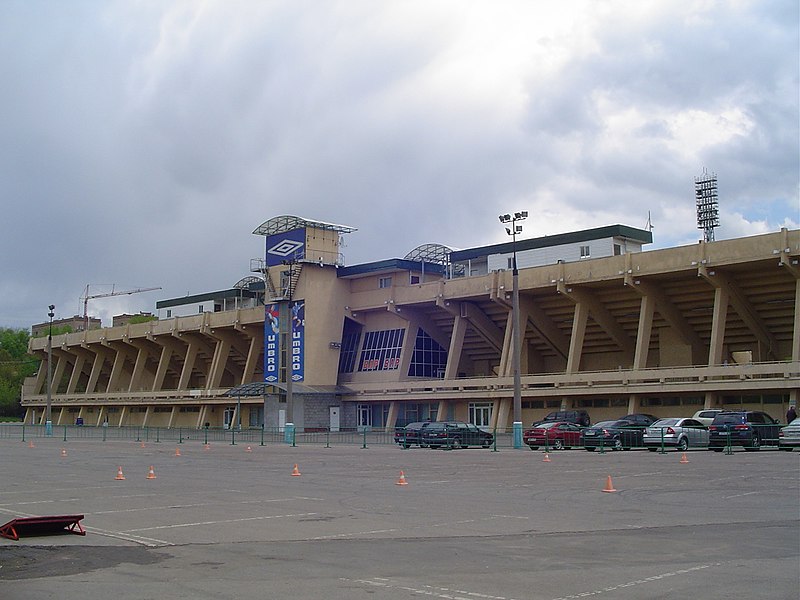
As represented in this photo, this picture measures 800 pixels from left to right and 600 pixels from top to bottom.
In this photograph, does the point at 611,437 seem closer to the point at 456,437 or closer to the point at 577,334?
the point at 456,437

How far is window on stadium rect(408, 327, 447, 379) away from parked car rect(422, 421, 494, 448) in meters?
28.5

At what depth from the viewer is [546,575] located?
1023 cm

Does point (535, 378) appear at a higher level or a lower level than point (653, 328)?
lower

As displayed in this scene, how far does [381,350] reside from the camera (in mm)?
77562

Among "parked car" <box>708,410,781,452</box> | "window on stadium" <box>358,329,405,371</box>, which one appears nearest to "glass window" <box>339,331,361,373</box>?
"window on stadium" <box>358,329,405,371</box>

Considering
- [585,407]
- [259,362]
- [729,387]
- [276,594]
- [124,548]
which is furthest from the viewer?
[259,362]

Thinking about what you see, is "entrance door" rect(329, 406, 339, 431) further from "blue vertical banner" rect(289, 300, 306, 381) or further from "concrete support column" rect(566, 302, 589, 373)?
"concrete support column" rect(566, 302, 589, 373)

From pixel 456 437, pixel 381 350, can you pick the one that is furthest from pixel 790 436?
pixel 381 350

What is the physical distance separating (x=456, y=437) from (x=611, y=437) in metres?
9.31

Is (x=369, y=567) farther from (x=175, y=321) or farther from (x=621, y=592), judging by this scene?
(x=175, y=321)

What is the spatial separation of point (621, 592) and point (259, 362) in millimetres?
86484

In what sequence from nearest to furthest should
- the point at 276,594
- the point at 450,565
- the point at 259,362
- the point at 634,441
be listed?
the point at 276,594
the point at 450,565
the point at 634,441
the point at 259,362

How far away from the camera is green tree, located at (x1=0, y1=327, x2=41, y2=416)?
130500 mm

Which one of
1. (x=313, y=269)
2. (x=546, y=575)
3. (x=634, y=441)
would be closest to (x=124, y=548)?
(x=546, y=575)
